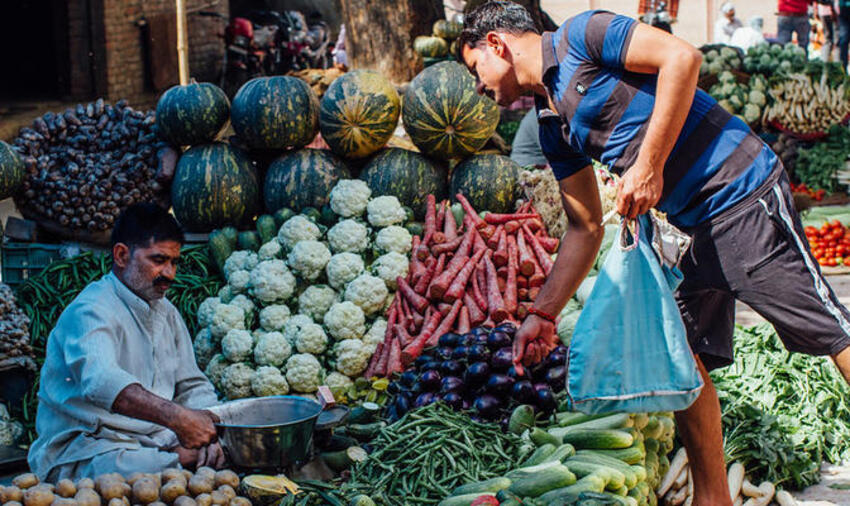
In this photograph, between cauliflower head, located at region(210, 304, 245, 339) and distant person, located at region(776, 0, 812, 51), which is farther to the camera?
distant person, located at region(776, 0, 812, 51)

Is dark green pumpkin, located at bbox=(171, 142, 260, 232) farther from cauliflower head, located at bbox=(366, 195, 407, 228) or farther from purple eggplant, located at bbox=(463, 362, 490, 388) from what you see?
purple eggplant, located at bbox=(463, 362, 490, 388)

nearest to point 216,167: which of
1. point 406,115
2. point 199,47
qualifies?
point 406,115

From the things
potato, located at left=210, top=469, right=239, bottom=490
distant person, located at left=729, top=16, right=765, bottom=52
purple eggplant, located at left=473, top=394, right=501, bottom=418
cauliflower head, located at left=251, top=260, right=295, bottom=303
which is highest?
distant person, located at left=729, top=16, right=765, bottom=52

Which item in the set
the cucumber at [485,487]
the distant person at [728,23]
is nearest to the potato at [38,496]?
the cucumber at [485,487]

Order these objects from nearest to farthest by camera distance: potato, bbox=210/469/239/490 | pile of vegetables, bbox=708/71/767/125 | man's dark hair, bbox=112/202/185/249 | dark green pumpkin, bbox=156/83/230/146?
1. potato, bbox=210/469/239/490
2. man's dark hair, bbox=112/202/185/249
3. dark green pumpkin, bbox=156/83/230/146
4. pile of vegetables, bbox=708/71/767/125

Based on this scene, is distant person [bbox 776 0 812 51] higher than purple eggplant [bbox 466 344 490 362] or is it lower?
higher

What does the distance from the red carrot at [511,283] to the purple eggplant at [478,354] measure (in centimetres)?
111

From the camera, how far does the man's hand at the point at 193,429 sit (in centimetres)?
311

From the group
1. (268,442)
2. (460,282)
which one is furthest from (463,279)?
(268,442)

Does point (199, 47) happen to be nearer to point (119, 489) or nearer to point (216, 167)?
point (216, 167)

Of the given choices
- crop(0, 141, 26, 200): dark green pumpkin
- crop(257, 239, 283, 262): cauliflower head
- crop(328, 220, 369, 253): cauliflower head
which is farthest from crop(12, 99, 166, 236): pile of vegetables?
crop(328, 220, 369, 253): cauliflower head

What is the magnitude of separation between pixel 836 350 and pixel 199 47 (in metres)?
14.0

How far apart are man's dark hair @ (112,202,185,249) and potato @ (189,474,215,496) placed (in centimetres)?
109

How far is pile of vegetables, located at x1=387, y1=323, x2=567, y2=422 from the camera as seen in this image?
3.87 m
